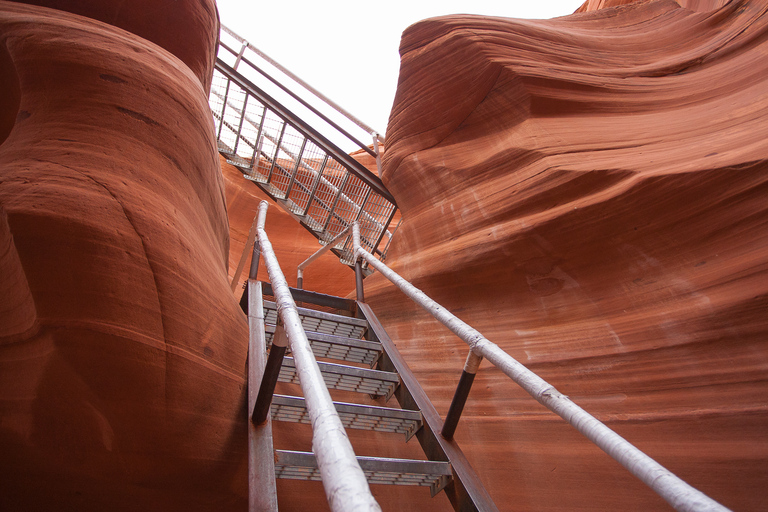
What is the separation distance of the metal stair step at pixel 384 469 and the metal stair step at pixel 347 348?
970 millimetres

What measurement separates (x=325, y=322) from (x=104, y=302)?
1.67 m

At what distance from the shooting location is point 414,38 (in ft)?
15.0

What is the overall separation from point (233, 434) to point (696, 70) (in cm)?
387

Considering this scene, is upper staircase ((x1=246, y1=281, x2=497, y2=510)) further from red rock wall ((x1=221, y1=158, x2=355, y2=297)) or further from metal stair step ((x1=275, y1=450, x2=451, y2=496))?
red rock wall ((x1=221, y1=158, x2=355, y2=297))

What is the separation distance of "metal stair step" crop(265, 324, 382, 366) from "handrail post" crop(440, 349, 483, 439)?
0.93 meters

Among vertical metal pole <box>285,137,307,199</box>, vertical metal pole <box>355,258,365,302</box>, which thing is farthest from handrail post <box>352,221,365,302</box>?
vertical metal pole <box>285,137,307,199</box>

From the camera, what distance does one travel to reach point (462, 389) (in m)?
1.80

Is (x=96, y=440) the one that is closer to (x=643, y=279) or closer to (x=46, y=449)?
(x=46, y=449)

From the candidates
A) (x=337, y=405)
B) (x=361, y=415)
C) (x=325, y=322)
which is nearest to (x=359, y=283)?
(x=325, y=322)

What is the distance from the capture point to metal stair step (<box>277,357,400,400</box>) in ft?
7.89

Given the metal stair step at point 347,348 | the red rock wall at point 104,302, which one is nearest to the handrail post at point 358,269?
the metal stair step at point 347,348

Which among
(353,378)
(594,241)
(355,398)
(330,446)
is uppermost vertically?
(594,241)

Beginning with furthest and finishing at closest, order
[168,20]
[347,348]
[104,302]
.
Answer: [168,20], [347,348], [104,302]

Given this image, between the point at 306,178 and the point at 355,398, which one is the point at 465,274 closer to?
the point at 355,398
